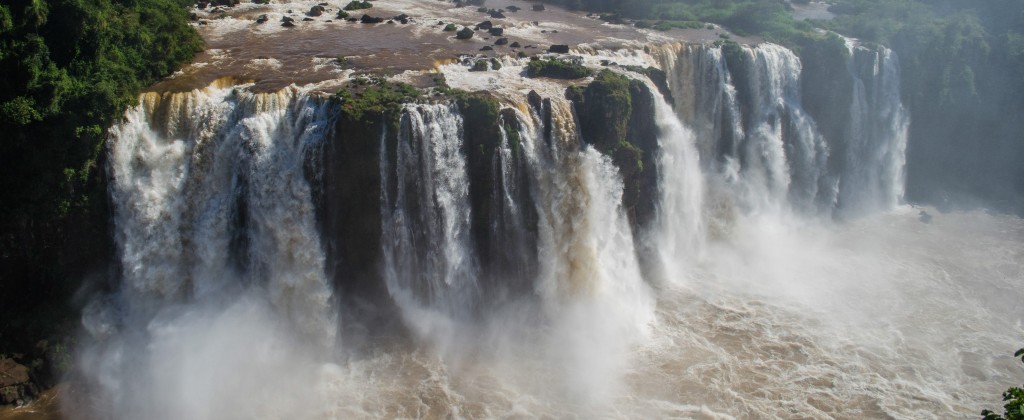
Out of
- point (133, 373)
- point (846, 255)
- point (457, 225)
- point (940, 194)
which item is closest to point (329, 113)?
point (457, 225)

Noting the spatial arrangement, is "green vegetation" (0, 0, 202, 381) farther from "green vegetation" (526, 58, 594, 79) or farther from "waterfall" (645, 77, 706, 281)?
"waterfall" (645, 77, 706, 281)

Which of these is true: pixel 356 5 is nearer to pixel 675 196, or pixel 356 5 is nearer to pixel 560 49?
pixel 560 49

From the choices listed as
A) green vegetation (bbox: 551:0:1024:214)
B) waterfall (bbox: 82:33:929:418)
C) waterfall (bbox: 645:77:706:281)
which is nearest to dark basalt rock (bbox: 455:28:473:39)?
waterfall (bbox: 82:33:929:418)

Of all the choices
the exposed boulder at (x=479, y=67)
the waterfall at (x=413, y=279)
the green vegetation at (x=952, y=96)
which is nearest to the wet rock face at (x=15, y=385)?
the waterfall at (x=413, y=279)

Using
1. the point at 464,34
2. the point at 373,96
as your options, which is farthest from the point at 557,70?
the point at 373,96

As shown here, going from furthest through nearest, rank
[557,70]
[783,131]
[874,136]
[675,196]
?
[874,136] → [783,131] → [675,196] → [557,70]

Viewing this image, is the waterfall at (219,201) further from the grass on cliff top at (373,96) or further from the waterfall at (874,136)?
the waterfall at (874,136)
